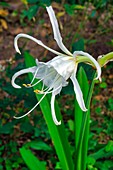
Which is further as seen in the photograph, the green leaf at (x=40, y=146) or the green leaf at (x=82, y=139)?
the green leaf at (x=40, y=146)

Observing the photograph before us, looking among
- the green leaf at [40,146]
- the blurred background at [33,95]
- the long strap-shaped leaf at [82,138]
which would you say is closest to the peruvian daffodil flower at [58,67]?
the long strap-shaped leaf at [82,138]

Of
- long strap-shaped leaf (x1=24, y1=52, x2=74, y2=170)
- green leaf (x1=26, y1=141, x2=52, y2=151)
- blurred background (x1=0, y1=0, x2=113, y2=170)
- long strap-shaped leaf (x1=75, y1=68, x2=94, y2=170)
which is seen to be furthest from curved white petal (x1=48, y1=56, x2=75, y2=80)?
green leaf (x1=26, y1=141, x2=52, y2=151)

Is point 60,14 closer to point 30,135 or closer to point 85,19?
point 85,19

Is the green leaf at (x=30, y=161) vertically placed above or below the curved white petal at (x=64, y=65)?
below

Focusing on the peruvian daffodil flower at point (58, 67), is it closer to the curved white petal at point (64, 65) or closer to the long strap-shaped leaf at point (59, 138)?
the curved white petal at point (64, 65)

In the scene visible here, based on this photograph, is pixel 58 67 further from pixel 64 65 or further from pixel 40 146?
pixel 40 146

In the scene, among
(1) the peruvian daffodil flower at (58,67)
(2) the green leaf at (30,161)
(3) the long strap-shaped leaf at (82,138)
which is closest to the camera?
(1) the peruvian daffodil flower at (58,67)

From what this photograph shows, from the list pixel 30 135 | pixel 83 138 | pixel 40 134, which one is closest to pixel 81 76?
pixel 83 138

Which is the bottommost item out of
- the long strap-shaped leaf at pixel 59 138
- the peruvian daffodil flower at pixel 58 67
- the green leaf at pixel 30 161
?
the green leaf at pixel 30 161
